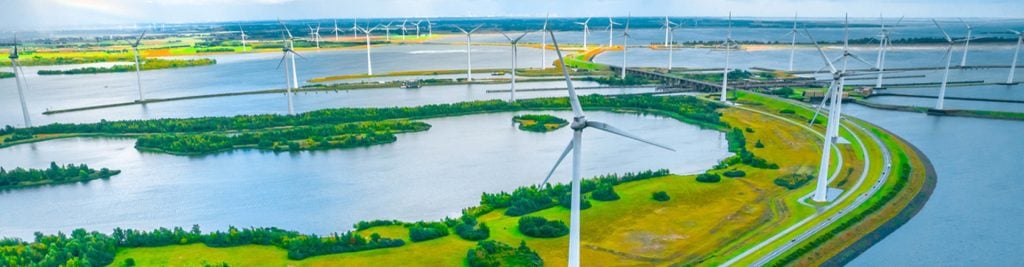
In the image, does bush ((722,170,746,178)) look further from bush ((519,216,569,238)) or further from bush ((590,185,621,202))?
bush ((519,216,569,238))

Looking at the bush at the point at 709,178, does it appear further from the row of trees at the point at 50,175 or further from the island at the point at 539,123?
the row of trees at the point at 50,175

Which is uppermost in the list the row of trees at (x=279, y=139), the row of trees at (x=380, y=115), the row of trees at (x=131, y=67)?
the row of trees at (x=131, y=67)

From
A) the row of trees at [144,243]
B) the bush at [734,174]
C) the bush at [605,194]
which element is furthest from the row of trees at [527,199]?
the bush at [734,174]

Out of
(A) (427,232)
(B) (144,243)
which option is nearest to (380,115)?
(B) (144,243)

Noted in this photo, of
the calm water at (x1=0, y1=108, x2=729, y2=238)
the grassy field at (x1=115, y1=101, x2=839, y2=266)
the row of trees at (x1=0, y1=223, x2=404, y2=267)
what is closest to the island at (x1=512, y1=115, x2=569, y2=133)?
the calm water at (x1=0, y1=108, x2=729, y2=238)

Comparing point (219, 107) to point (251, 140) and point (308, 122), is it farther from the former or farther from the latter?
point (251, 140)
